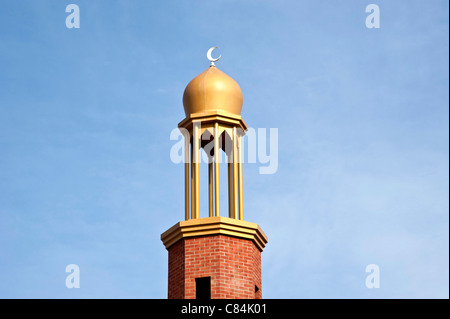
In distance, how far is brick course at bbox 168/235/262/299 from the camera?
2566cm

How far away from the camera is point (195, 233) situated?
26.5 metres

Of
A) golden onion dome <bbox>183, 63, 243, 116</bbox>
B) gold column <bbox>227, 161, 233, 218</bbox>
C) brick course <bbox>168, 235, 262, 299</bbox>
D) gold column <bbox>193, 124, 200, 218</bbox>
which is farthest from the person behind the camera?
golden onion dome <bbox>183, 63, 243, 116</bbox>

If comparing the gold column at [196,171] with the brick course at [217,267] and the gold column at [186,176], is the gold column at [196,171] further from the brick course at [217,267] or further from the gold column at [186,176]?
the brick course at [217,267]

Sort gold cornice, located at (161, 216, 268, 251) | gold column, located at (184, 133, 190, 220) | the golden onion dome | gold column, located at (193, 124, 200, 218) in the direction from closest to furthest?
gold cornice, located at (161, 216, 268, 251), gold column, located at (193, 124, 200, 218), gold column, located at (184, 133, 190, 220), the golden onion dome

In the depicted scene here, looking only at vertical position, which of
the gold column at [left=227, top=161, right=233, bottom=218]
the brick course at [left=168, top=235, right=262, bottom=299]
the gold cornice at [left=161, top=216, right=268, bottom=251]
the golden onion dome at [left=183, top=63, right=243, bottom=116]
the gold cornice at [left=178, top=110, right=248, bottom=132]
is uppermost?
the golden onion dome at [left=183, top=63, right=243, bottom=116]

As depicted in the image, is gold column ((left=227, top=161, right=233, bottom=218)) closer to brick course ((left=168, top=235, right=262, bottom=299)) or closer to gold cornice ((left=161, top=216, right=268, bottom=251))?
gold cornice ((left=161, top=216, right=268, bottom=251))

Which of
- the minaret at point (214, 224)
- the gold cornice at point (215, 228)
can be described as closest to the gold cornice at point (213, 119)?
the minaret at point (214, 224)

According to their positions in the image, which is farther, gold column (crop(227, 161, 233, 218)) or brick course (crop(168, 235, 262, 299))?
gold column (crop(227, 161, 233, 218))

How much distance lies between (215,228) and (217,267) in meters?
1.16

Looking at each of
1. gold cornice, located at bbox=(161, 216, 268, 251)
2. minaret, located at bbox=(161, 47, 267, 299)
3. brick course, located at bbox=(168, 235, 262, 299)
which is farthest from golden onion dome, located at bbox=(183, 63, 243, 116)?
brick course, located at bbox=(168, 235, 262, 299)
